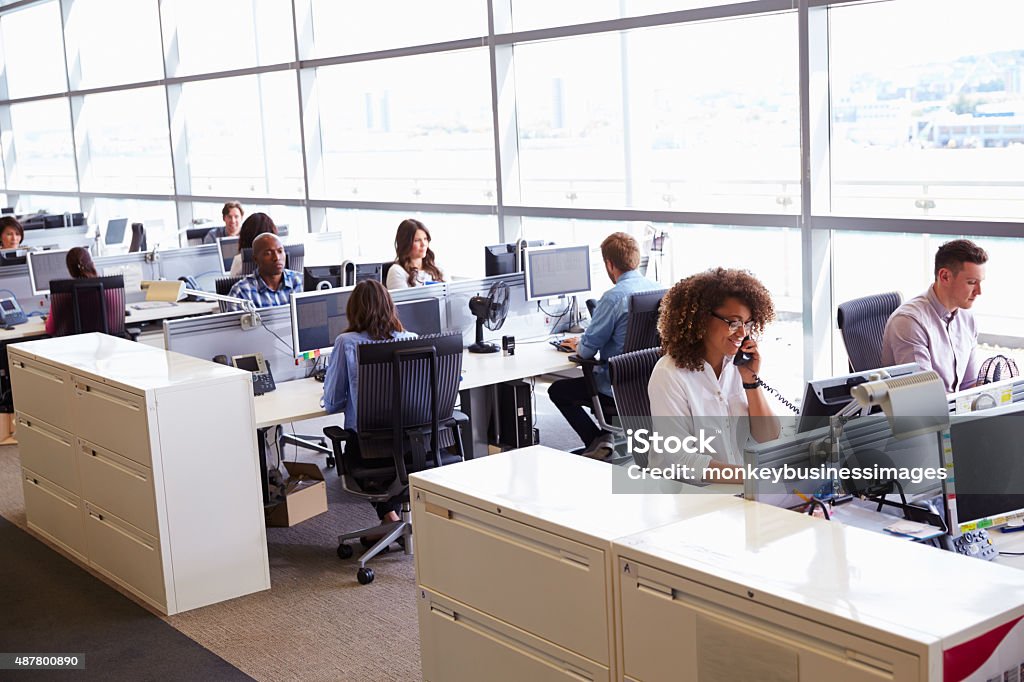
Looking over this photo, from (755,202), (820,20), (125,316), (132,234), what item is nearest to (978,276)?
(820,20)

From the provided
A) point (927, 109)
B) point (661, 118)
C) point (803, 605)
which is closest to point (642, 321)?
point (927, 109)

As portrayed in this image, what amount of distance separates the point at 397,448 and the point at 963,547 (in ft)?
7.25

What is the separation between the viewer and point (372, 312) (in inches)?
169

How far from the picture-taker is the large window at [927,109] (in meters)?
5.07

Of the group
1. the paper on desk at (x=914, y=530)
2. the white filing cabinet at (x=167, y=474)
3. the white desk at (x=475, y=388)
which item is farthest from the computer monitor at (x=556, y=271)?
the paper on desk at (x=914, y=530)

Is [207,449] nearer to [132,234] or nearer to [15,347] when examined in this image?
[15,347]

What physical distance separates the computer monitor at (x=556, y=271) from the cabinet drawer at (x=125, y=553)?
2.39 m

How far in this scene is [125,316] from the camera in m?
6.89

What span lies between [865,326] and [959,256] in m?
0.56

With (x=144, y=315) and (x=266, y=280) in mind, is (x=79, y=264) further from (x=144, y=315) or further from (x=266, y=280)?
(x=266, y=280)

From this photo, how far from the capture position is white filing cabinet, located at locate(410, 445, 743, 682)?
214 centimetres

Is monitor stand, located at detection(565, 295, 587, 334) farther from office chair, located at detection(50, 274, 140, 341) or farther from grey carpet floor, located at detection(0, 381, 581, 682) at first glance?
office chair, located at detection(50, 274, 140, 341)

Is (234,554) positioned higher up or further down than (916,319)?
further down

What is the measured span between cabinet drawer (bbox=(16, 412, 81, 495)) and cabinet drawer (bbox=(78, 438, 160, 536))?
11cm
